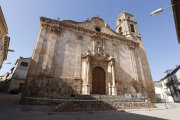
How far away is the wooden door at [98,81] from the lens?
1295 centimetres

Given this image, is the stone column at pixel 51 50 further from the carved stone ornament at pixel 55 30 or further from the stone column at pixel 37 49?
the stone column at pixel 37 49

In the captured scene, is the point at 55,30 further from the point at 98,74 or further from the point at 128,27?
the point at 128,27

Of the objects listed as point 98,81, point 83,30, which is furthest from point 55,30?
point 98,81

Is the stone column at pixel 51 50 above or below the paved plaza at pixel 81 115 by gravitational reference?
above

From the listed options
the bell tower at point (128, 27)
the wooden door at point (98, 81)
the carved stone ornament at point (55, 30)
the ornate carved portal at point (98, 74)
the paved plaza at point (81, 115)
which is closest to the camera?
the paved plaza at point (81, 115)

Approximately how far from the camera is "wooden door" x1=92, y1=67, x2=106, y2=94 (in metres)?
13.0

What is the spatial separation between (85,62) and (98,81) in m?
3.30

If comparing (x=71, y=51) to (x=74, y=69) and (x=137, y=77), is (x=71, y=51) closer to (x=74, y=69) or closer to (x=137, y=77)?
(x=74, y=69)

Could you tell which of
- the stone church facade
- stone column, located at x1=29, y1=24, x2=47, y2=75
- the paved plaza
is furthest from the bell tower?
the paved plaza

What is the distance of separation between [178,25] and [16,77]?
3183 cm

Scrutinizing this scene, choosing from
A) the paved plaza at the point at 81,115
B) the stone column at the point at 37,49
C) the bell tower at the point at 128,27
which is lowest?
the paved plaza at the point at 81,115

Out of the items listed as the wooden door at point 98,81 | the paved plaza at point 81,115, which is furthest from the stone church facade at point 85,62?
the paved plaza at point 81,115

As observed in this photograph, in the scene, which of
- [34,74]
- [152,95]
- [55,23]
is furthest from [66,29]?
[152,95]

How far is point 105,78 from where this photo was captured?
1387cm
